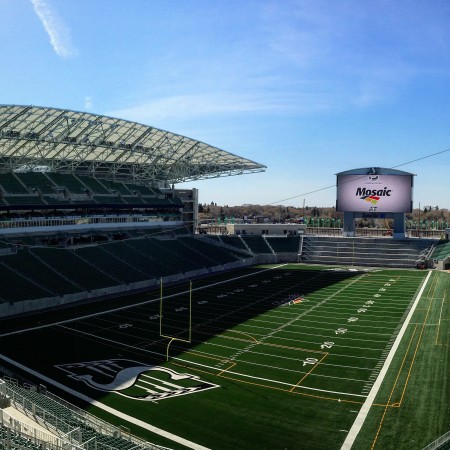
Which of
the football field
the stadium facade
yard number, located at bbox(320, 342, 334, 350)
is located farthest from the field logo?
the stadium facade

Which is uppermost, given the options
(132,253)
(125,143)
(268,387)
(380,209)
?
(125,143)

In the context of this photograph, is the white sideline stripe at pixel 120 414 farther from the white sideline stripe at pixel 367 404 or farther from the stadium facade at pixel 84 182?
the stadium facade at pixel 84 182

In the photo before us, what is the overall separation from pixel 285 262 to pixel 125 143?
29.5 meters

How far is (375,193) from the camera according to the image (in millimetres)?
68562

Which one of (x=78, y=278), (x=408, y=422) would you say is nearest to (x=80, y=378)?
(x=408, y=422)

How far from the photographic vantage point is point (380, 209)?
6838 centimetres

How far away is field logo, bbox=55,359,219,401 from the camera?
21.1 metres

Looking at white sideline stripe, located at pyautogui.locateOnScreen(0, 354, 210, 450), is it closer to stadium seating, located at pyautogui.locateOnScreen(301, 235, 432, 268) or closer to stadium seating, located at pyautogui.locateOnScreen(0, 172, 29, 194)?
stadium seating, located at pyautogui.locateOnScreen(0, 172, 29, 194)

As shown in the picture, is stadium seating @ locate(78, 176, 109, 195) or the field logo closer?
the field logo

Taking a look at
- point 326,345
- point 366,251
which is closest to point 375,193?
point 366,251

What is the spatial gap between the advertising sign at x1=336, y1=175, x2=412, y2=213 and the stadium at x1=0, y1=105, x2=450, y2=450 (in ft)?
0.95

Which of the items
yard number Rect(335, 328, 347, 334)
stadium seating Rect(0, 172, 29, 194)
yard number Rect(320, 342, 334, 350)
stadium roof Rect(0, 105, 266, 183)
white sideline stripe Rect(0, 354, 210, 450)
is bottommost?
white sideline stripe Rect(0, 354, 210, 450)

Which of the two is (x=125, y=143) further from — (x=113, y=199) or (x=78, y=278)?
(x=78, y=278)

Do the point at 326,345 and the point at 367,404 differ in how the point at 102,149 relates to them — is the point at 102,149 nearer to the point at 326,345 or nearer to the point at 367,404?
the point at 326,345
